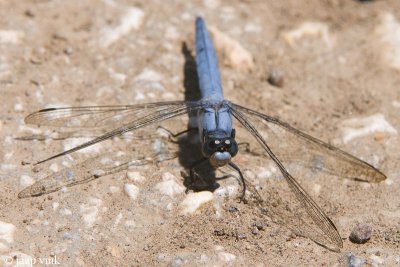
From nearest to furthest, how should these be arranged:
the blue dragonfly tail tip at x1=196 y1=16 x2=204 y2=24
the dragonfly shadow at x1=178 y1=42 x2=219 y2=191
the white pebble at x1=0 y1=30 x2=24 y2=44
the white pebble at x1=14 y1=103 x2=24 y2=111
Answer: the dragonfly shadow at x1=178 y1=42 x2=219 y2=191, the white pebble at x1=14 y1=103 x2=24 y2=111, the white pebble at x1=0 y1=30 x2=24 y2=44, the blue dragonfly tail tip at x1=196 y1=16 x2=204 y2=24

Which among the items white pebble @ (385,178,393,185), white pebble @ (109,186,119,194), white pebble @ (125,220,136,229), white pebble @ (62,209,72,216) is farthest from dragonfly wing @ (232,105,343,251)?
white pebble @ (62,209,72,216)

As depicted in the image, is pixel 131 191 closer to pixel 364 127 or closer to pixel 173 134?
pixel 173 134

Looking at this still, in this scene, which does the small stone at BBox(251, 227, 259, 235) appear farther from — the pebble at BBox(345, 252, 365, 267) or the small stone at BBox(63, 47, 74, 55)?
the small stone at BBox(63, 47, 74, 55)

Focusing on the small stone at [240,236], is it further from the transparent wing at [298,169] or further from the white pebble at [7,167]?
the white pebble at [7,167]

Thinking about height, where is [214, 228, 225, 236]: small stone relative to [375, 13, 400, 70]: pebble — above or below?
below

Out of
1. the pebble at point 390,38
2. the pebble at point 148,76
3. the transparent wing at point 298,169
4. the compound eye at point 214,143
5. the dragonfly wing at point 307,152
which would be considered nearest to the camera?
the transparent wing at point 298,169

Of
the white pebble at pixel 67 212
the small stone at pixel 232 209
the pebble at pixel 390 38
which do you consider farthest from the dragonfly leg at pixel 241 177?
the pebble at pixel 390 38

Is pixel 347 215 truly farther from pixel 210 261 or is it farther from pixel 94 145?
pixel 94 145

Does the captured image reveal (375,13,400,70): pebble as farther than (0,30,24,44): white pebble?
Yes
